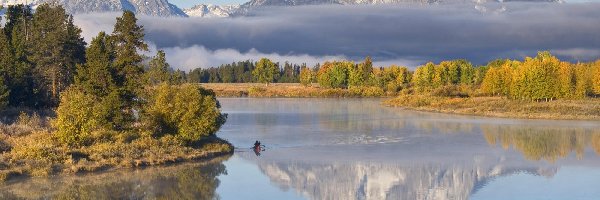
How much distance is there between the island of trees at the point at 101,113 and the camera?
1769 inches

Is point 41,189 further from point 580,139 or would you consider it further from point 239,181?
point 580,139

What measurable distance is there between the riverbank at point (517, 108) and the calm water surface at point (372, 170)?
2558cm

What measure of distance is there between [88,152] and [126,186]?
25.6 feet

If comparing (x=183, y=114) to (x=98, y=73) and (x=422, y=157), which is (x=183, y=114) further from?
(x=422, y=157)

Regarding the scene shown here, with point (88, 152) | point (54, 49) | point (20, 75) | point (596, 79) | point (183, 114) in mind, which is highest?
point (54, 49)

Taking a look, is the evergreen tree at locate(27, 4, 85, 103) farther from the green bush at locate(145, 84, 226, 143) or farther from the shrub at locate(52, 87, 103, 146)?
the shrub at locate(52, 87, 103, 146)

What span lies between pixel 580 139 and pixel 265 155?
3281 cm

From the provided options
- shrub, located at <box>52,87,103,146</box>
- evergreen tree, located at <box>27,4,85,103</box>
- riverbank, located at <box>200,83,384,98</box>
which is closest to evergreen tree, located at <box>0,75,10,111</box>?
evergreen tree, located at <box>27,4,85,103</box>

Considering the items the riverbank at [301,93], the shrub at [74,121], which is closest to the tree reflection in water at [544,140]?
the shrub at [74,121]

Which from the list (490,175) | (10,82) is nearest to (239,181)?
(490,175)

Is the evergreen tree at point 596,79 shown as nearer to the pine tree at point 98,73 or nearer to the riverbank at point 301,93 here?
the riverbank at point 301,93

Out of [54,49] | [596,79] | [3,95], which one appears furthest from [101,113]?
[596,79]

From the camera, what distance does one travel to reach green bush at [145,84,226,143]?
51344 mm

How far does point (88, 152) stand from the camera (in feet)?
151
